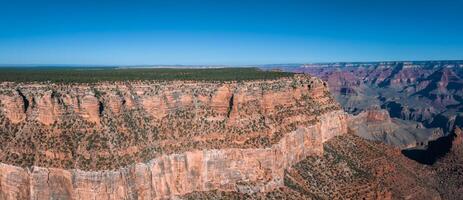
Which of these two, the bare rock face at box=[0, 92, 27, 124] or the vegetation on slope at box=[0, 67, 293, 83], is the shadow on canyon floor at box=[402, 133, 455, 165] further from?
the bare rock face at box=[0, 92, 27, 124]

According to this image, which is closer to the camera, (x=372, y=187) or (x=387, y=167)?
(x=372, y=187)

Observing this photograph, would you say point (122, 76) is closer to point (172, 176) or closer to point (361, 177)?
point (172, 176)

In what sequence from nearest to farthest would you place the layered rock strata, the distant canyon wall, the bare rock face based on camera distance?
the distant canyon wall → the layered rock strata → the bare rock face

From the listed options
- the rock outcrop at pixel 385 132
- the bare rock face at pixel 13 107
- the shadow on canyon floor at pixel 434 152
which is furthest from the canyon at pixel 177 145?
the rock outcrop at pixel 385 132

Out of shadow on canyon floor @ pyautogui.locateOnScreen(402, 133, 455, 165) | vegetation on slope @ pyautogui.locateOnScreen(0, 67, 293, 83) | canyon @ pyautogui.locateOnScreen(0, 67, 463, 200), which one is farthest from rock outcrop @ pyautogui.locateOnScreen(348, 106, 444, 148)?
vegetation on slope @ pyautogui.locateOnScreen(0, 67, 293, 83)

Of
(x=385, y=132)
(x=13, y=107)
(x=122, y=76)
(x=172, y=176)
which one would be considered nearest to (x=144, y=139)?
(x=172, y=176)

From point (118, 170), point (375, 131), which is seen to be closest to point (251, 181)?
point (118, 170)

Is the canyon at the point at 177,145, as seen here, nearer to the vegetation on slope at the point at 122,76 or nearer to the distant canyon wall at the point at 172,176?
the distant canyon wall at the point at 172,176

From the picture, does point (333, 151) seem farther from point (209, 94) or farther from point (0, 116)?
point (0, 116)
